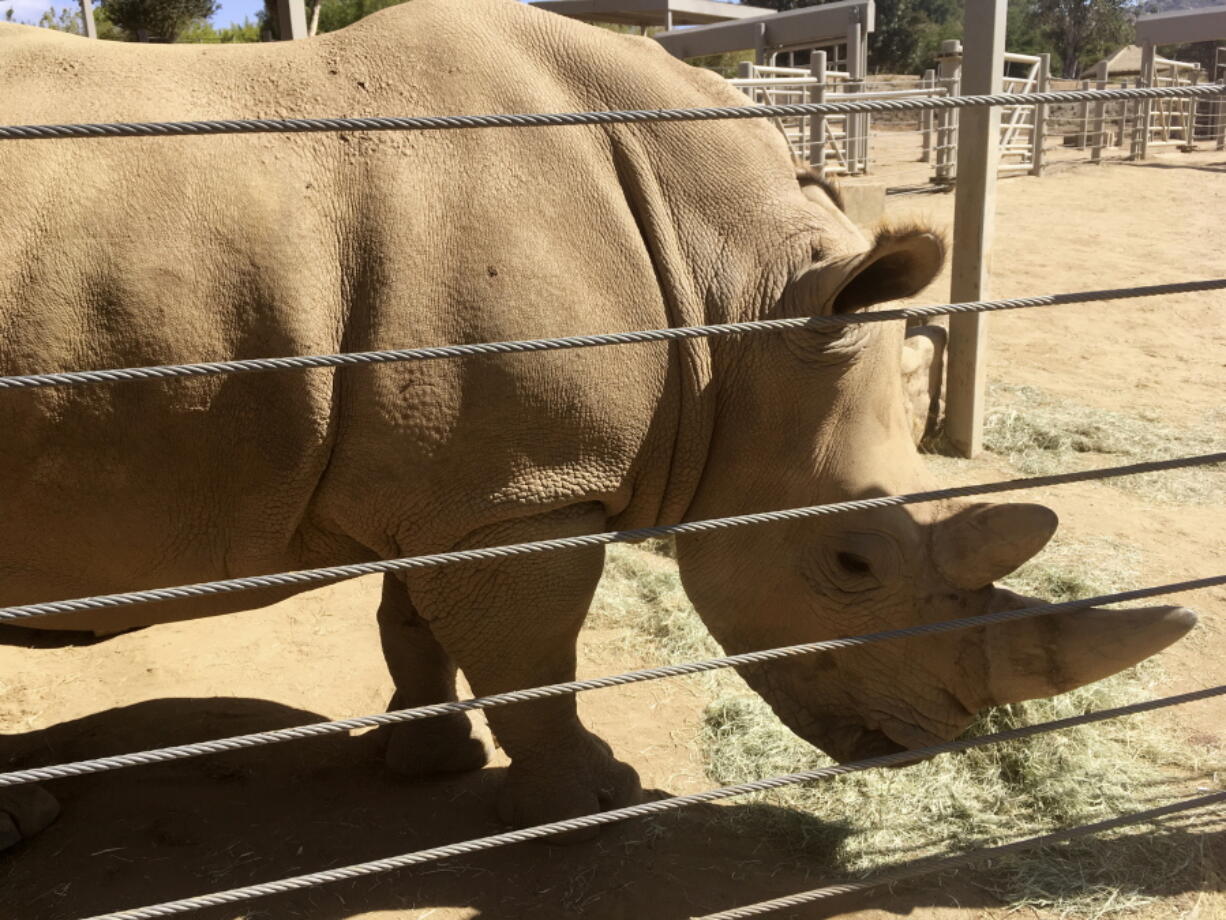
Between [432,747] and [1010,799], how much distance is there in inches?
76.8

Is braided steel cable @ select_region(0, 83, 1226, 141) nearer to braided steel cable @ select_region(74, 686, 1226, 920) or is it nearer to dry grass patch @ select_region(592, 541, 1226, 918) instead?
braided steel cable @ select_region(74, 686, 1226, 920)

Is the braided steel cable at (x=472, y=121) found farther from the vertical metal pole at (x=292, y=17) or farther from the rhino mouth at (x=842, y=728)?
the vertical metal pole at (x=292, y=17)

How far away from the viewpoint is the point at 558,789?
3398 mm

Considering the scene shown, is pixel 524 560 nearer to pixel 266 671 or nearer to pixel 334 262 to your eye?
pixel 334 262

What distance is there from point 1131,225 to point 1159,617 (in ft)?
41.4

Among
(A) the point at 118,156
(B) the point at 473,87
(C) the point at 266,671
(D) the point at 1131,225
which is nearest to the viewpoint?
(A) the point at 118,156

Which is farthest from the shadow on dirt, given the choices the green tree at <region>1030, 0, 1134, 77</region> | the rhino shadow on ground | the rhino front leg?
the green tree at <region>1030, 0, 1134, 77</region>

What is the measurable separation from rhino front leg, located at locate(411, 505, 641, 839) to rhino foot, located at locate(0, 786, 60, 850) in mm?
1551

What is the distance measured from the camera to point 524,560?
298cm

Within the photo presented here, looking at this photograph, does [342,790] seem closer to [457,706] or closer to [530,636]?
[530,636]

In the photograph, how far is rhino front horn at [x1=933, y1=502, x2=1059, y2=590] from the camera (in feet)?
9.12

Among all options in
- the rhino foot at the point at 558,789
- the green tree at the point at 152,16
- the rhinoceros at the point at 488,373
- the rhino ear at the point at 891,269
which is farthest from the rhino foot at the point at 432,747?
the green tree at the point at 152,16

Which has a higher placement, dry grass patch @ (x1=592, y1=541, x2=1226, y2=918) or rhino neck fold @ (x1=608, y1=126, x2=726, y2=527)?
rhino neck fold @ (x1=608, y1=126, x2=726, y2=527)

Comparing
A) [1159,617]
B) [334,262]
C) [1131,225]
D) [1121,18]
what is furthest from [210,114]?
[1121,18]
